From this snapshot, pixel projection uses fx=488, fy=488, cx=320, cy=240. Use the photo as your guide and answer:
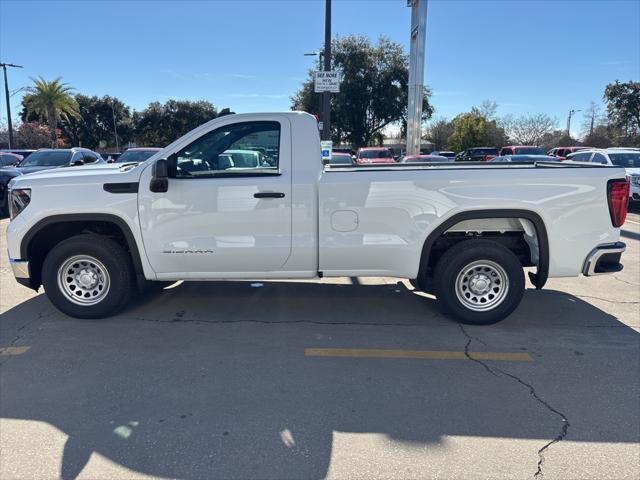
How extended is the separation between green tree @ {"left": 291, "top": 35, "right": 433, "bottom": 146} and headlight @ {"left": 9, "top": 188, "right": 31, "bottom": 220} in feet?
113

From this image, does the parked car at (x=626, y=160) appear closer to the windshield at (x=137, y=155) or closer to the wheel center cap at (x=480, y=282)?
the wheel center cap at (x=480, y=282)

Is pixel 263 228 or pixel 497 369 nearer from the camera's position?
pixel 497 369

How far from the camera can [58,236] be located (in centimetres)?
521

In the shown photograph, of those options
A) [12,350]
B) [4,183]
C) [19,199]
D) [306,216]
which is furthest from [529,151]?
[12,350]

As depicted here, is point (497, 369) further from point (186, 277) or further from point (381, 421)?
point (186, 277)

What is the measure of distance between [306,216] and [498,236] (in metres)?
2.05

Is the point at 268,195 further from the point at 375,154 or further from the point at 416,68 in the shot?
the point at 416,68

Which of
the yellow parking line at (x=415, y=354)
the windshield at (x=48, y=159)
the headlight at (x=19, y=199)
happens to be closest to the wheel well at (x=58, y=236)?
the headlight at (x=19, y=199)

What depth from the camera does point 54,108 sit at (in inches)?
1711

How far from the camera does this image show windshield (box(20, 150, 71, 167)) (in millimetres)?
14625

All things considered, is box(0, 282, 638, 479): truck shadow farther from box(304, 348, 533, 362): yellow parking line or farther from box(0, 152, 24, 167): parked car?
box(0, 152, 24, 167): parked car

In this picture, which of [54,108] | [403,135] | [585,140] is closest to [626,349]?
[403,135]

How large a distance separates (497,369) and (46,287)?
4457 millimetres

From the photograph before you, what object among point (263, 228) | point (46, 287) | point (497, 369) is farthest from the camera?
point (46, 287)
